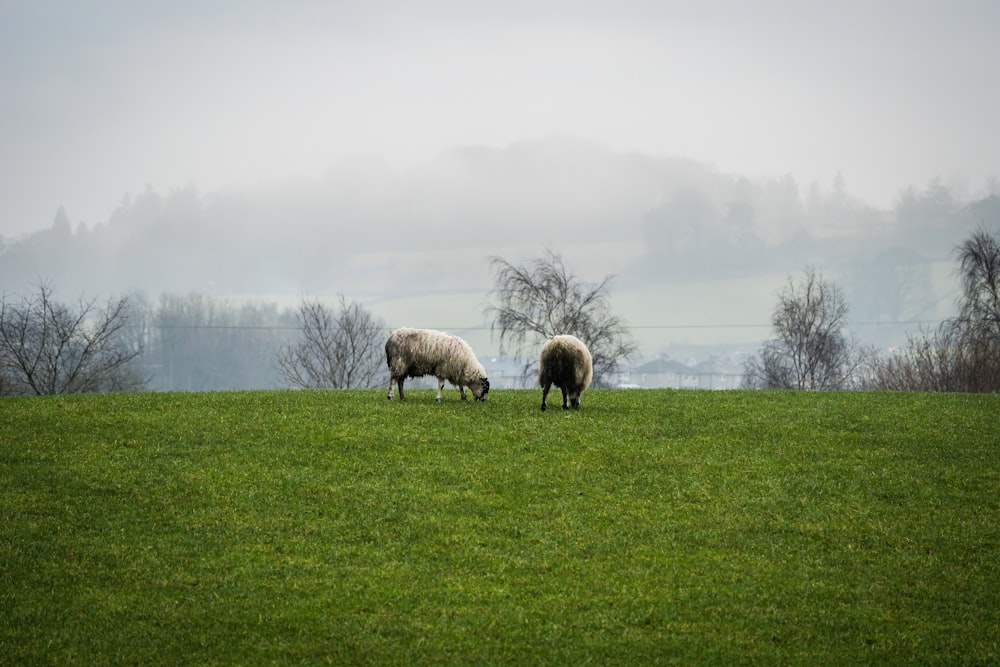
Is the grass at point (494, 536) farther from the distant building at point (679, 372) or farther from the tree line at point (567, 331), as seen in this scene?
the distant building at point (679, 372)

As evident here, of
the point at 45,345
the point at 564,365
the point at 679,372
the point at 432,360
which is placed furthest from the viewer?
the point at 679,372

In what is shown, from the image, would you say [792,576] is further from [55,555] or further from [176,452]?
[176,452]

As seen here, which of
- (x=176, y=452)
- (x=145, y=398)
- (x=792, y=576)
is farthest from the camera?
(x=145, y=398)

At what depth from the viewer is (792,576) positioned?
1427 centimetres

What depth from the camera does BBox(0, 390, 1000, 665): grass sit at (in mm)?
12164

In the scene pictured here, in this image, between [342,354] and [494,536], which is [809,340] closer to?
[342,354]

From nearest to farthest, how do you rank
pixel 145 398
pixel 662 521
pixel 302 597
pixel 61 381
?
1. pixel 302 597
2. pixel 662 521
3. pixel 145 398
4. pixel 61 381

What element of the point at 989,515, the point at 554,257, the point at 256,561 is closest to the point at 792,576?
the point at 989,515

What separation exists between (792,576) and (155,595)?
9.15 meters

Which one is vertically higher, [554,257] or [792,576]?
[554,257]

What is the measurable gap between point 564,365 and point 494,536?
9.30 meters

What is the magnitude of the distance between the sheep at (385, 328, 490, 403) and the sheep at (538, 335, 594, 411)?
2.39 m

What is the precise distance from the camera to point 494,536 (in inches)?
618

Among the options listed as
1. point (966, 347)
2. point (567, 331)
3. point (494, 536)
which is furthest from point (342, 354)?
point (494, 536)
